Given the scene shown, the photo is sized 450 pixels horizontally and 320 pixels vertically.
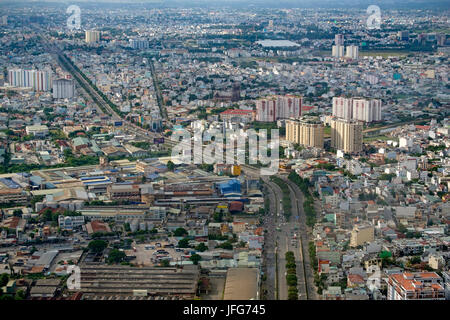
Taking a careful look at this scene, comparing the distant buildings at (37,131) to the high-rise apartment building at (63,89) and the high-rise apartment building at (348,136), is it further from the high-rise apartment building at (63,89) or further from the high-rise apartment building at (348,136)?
the high-rise apartment building at (348,136)

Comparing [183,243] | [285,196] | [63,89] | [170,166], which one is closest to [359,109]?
[170,166]

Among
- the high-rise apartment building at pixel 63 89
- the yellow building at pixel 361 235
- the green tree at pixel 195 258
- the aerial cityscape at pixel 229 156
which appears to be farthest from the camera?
the high-rise apartment building at pixel 63 89

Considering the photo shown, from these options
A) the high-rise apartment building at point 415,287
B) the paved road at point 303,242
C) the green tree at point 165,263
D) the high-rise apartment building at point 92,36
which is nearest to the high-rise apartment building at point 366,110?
the paved road at point 303,242

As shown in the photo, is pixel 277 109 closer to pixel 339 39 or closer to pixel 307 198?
pixel 307 198

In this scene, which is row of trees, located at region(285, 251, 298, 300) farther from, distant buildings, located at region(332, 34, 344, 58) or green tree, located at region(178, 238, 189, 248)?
distant buildings, located at region(332, 34, 344, 58)

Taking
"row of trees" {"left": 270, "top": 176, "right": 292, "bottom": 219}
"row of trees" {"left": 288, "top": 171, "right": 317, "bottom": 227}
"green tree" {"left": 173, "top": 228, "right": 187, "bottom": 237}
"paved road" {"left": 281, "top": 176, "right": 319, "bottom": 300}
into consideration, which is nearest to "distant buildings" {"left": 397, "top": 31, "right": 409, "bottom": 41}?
"row of trees" {"left": 288, "top": 171, "right": 317, "bottom": 227}
